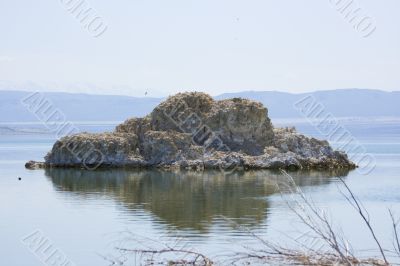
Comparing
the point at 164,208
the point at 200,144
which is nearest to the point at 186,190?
the point at 164,208

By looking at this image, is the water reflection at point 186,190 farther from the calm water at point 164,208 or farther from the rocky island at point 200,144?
the rocky island at point 200,144

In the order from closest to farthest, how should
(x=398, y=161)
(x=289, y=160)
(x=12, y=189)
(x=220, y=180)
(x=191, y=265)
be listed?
(x=191, y=265) < (x=12, y=189) < (x=220, y=180) < (x=289, y=160) < (x=398, y=161)

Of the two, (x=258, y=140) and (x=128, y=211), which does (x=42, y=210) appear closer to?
(x=128, y=211)

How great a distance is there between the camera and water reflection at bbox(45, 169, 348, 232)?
25094mm

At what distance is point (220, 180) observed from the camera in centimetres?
3759

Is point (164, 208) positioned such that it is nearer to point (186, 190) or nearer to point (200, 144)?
point (186, 190)

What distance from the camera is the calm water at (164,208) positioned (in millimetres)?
19453

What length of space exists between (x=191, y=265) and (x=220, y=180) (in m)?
24.0

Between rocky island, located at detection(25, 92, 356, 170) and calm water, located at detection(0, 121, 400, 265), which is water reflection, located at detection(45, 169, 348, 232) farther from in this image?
rocky island, located at detection(25, 92, 356, 170)

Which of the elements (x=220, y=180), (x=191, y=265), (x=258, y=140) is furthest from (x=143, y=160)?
(x=191, y=265)

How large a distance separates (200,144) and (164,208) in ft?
62.9

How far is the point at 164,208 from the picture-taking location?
87.9 feet

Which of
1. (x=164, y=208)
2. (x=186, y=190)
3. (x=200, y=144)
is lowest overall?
(x=164, y=208)

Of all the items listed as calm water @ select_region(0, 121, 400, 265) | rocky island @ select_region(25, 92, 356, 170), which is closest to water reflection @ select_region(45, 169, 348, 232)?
calm water @ select_region(0, 121, 400, 265)
